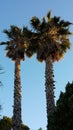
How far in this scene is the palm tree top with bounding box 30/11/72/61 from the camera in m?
35.9

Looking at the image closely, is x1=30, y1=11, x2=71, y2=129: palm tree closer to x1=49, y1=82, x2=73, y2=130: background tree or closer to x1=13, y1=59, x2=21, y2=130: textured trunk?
x1=13, y1=59, x2=21, y2=130: textured trunk

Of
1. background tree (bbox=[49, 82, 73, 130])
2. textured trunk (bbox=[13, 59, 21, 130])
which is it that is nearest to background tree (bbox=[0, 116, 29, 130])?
textured trunk (bbox=[13, 59, 21, 130])

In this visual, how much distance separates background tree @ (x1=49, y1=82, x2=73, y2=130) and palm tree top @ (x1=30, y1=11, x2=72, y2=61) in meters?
8.10

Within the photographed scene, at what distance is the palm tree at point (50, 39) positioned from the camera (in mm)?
35781

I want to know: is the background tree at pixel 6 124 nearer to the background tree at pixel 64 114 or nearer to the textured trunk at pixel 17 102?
the textured trunk at pixel 17 102

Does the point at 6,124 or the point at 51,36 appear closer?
the point at 51,36

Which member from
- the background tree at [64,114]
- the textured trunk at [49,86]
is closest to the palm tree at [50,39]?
the textured trunk at [49,86]

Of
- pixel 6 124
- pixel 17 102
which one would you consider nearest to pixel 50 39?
Result: pixel 17 102

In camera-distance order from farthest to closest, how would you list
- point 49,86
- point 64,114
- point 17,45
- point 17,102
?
1. point 17,45
2. point 17,102
3. point 49,86
4. point 64,114

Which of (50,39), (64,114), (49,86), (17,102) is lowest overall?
(64,114)

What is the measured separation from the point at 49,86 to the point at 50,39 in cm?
534

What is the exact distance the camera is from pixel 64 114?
2681cm

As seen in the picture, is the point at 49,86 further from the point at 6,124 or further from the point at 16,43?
the point at 6,124

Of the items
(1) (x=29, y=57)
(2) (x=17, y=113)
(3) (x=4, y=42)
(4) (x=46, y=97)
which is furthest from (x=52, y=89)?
(3) (x=4, y=42)
